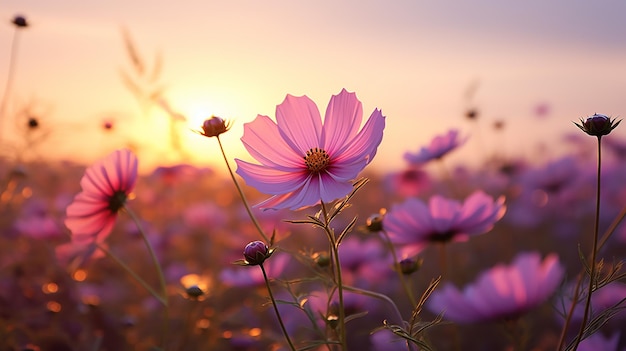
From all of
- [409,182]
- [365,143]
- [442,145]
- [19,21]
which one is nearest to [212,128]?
[365,143]

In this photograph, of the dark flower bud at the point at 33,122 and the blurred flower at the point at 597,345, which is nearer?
the blurred flower at the point at 597,345

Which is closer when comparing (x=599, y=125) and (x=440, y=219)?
(x=599, y=125)

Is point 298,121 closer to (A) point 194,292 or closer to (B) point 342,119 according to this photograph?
(B) point 342,119

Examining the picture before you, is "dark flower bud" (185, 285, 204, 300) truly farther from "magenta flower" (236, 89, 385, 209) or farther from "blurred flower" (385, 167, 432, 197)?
"blurred flower" (385, 167, 432, 197)

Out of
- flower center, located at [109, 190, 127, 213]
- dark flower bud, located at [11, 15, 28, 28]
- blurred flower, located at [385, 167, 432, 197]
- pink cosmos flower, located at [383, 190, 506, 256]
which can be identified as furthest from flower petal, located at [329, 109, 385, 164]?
blurred flower, located at [385, 167, 432, 197]

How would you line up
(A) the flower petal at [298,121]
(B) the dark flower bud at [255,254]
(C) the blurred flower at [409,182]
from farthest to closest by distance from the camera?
(C) the blurred flower at [409,182] → (A) the flower petal at [298,121] → (B) the dark flower bud at [255,254]

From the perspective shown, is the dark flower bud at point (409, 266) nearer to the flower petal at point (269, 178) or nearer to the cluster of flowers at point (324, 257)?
the cluster of flowers at point (324, 257)

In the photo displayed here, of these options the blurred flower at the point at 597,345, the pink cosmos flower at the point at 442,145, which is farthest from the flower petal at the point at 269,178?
the pink cosmos flower at the point at 442,145
